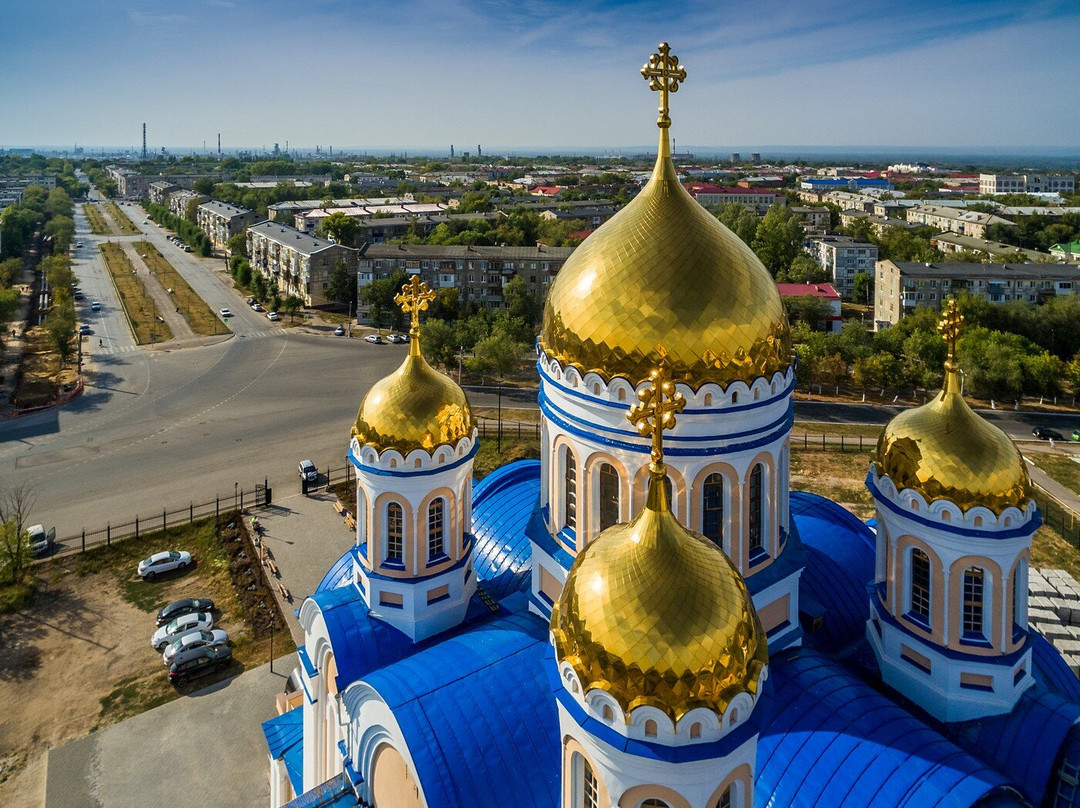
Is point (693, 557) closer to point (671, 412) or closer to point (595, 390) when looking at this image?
point (671, 412)

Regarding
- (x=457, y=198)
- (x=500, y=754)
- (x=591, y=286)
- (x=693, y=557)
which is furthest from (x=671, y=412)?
(x=457, y=198)

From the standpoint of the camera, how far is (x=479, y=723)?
8.43 meters

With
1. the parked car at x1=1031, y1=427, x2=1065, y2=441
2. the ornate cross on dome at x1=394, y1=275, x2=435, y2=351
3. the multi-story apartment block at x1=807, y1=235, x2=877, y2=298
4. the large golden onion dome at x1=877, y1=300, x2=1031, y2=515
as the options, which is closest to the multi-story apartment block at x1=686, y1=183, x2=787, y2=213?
the multi-story apartment block at x1=807, y1=235, x2=877, y2=298

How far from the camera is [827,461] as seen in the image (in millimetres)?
29531

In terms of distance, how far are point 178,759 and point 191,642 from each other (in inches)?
128

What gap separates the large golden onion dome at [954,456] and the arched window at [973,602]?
1005 mm

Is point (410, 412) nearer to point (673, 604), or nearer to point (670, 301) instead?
point (670, 301)

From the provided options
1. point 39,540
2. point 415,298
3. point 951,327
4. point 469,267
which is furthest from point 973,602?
point 469,267

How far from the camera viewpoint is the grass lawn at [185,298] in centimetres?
5172

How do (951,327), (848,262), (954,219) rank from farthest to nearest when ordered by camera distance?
(954,219)
(848,262)
(951,327)

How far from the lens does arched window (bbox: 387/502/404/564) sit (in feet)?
38.1

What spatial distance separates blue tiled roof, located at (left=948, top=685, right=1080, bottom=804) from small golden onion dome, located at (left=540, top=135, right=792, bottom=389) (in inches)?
209

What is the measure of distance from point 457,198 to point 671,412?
112 metres

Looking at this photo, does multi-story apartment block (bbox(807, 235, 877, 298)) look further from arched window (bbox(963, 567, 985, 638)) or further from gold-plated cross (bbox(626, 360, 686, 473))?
gold-plated cross (bbox(626, 360, 686, 473))
